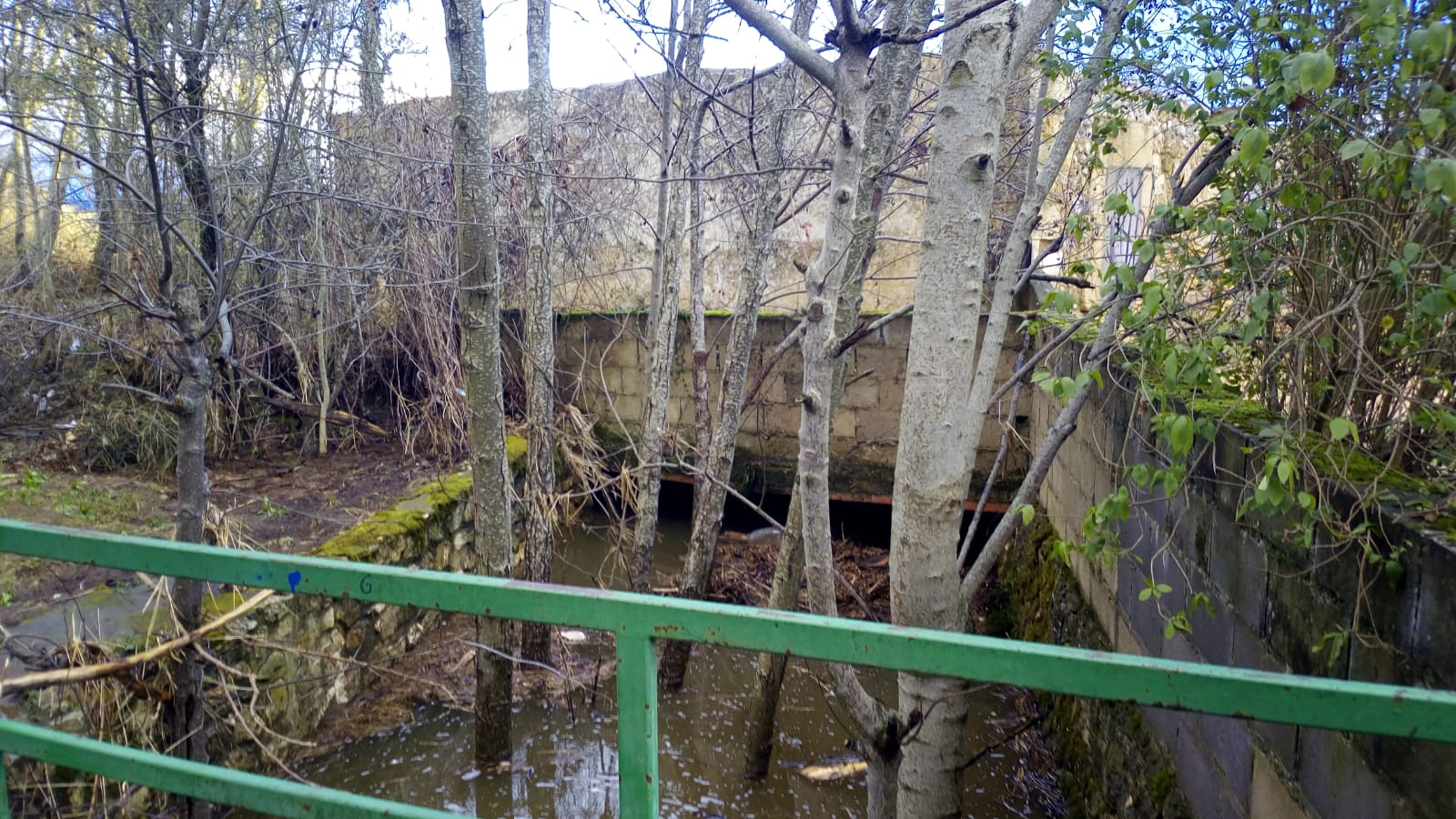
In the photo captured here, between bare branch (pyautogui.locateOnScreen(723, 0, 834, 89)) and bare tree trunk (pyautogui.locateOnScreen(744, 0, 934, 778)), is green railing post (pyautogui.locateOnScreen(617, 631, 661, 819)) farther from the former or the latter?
bare tree trunk (pyautogui.locateOnScreen(744, 0, 934, 778))

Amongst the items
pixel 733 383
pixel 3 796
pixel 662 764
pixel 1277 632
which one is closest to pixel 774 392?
pixel 733 383

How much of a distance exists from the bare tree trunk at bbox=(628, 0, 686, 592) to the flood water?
826 mm

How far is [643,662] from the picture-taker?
1313mm

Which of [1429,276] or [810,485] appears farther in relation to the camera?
[810,485]

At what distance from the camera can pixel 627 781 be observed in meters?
1.35

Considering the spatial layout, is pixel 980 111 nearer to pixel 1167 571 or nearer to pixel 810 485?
pixel 810 485

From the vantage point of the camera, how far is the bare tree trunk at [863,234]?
3572 mm

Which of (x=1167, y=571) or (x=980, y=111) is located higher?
(x=980, y=111)

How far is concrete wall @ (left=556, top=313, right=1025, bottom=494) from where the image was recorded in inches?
307

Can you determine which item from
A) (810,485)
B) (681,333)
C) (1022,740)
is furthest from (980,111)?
(681,333)

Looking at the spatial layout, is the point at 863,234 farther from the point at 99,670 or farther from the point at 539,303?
the point at 99,670

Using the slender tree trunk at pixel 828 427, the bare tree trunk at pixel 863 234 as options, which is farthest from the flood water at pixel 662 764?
the slender tree trunk at pixel 828 427

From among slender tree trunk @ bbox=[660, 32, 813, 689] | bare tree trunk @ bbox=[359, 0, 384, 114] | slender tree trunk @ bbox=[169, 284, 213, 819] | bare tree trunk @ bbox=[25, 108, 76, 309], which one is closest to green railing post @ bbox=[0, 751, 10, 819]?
slender tree trunk @ bbox=[169, 284, 213, 819]

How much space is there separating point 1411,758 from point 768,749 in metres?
3.04
